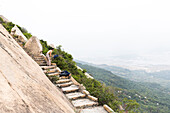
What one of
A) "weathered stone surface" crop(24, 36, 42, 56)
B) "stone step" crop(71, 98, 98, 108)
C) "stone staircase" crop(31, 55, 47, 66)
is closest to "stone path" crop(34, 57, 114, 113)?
"stone step" crop(71, 98, 98, 108)

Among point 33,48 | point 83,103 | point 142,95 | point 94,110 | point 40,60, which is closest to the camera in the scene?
point 94,110

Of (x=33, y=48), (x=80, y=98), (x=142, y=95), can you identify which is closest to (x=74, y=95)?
(x=80, y=98)

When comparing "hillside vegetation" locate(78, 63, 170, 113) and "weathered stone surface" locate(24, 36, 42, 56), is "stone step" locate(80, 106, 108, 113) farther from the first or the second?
"hillside vegetation" locate(78, 63, 170, 113)

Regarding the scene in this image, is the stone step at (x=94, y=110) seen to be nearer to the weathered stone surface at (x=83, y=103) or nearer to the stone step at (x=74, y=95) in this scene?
the weathered stone surface at (x=83, y=103)

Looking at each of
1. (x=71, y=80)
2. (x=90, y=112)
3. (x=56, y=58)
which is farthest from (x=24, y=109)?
(x=56, y=58)

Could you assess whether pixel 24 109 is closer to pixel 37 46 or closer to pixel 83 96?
pixel 83 96

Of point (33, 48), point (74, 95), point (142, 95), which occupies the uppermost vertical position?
point (33, 48)

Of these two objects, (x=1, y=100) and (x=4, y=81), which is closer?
(x=1, y=100)

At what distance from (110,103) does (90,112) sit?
1.64 m

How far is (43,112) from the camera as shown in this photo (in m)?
2.47

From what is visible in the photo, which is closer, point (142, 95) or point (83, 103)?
point (83, 103)

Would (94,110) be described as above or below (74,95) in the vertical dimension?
below

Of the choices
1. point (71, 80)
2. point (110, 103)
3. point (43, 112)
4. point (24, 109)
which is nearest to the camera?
point (24, 109)

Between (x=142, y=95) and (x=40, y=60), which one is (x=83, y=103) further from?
(x=142, y=95)
